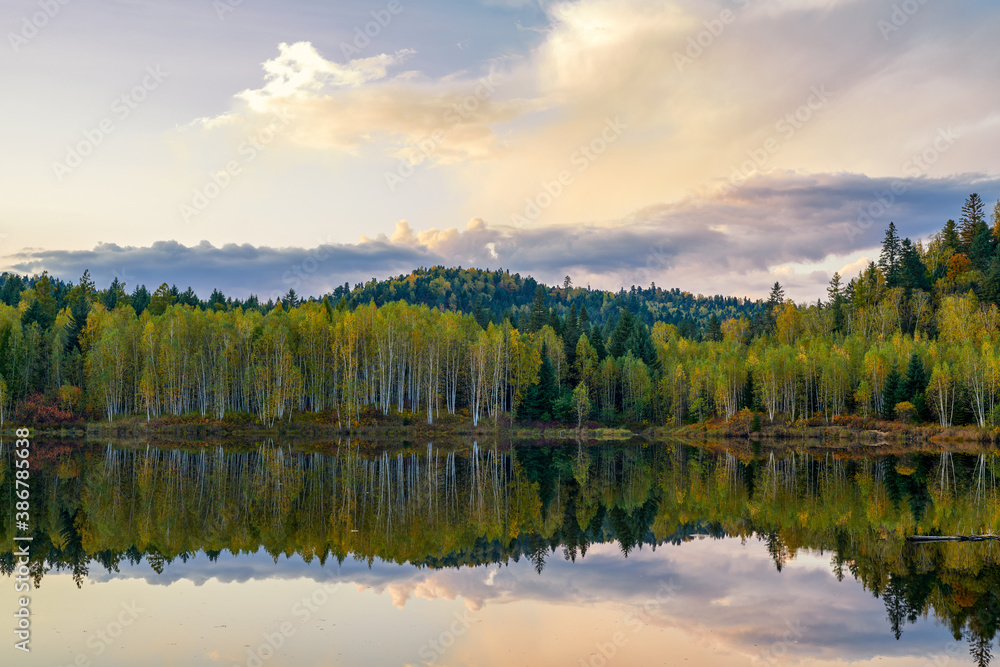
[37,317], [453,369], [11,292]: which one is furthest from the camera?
[11,292]

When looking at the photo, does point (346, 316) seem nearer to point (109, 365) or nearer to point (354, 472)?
point (109, 365)

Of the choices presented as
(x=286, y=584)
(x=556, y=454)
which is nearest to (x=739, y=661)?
(x=286, y=584)

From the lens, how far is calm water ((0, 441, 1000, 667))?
1438 centimetres

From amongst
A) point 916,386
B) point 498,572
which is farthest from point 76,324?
point 916,386

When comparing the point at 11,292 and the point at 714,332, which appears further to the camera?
the point at 714,332

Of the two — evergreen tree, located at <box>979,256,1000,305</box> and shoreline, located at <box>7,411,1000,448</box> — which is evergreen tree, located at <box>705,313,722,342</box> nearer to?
evergreen tree, located at <box>979,256,1000,305</box>

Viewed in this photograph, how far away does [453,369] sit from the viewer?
8569cm

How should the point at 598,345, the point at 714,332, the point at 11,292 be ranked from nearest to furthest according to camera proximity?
the point at 598,345
the point at 11,292
the point at 714,332

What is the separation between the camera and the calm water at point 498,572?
47.2ft

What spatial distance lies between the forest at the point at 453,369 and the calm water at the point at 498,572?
4003cm

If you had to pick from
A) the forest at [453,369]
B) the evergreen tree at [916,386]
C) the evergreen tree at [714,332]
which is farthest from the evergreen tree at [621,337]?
the evergreen tree at [916,386]

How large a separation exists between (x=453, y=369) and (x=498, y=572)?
6588 cm

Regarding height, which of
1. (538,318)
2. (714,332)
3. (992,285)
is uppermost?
(992,285)

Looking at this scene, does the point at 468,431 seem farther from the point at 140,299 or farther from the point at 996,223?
the point at 996,223
